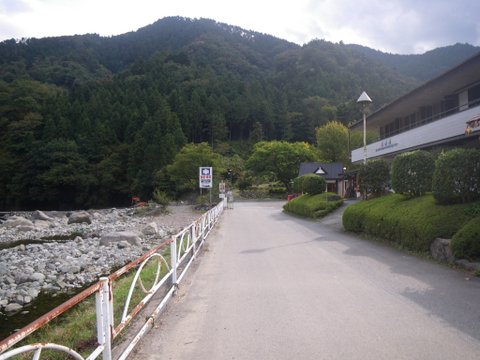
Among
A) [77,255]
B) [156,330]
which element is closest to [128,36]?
[77,255]

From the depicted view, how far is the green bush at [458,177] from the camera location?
32.2 feet

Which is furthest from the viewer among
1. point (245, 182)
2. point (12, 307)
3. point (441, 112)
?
point (245, 182)

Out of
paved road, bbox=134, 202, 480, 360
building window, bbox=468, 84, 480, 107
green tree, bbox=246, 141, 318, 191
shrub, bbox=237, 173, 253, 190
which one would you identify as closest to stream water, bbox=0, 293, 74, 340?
paved road, bbox=134, 202, 480, 360

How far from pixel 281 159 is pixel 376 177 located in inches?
1727

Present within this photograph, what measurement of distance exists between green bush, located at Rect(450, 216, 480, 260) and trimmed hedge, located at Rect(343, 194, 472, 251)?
83cm

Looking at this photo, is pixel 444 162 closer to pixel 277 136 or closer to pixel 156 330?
pixel 156 330

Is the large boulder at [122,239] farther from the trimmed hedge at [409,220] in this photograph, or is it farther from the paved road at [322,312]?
the trimmed hedge at [409,220]

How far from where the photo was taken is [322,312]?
224 inches

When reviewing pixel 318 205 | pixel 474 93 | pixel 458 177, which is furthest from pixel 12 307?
pixel 474 93

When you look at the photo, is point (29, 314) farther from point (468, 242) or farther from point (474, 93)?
point (474, 93)

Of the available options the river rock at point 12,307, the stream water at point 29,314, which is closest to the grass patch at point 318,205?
the stream water at point 29,314

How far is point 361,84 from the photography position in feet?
330

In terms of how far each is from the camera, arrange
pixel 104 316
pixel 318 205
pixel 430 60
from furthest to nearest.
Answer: pixel 430 60
pixel 318 205
pixel 104 316

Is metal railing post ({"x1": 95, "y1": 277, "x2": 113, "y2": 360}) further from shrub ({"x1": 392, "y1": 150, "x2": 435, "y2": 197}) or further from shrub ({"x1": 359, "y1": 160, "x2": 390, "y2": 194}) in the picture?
shrub ({"x1": 359, "y1": 160, "x2": 390, "y2": 194})
